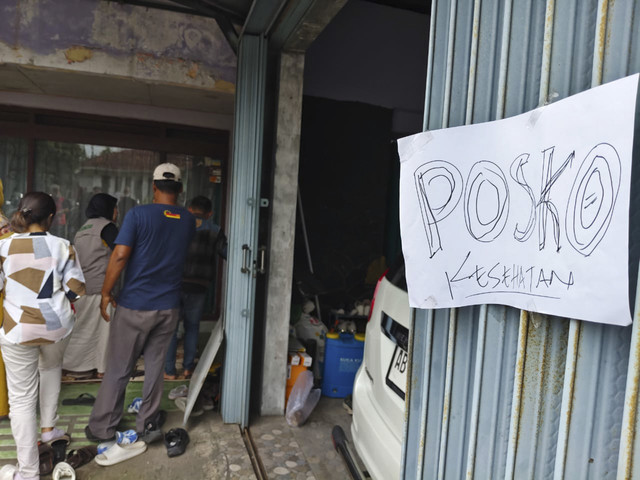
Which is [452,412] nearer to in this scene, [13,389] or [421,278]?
[421,278]

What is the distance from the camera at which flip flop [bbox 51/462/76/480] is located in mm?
3135

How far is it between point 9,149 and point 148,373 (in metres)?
4.06

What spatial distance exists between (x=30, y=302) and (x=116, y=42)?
8.99 ft

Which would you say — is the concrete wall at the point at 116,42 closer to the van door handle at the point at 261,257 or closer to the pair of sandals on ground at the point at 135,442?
the van door handle at the point at 261,257

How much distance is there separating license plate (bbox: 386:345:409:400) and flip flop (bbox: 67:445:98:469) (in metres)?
2.30

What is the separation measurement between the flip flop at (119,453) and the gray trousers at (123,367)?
0.21 m

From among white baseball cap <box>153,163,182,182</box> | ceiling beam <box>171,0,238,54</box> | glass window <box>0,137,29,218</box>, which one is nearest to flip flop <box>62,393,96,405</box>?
white baseball cap <box>153,163,182,182</box>

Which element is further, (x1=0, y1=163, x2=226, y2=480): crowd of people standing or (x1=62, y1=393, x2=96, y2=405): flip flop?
(x1=62, y1=393, x2=96, y2=405): flip flop

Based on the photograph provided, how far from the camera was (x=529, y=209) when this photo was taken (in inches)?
43.3

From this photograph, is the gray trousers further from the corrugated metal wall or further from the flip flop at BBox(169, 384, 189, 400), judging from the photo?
the corrugated metal wall

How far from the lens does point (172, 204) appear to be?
12.7 feet

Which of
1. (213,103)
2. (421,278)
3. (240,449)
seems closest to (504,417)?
(421,278)

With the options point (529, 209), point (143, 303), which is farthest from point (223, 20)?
point (529, 209)

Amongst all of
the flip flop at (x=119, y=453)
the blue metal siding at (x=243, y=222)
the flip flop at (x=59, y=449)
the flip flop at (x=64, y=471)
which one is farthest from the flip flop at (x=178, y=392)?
the flip flop at (x=64, y=471)
